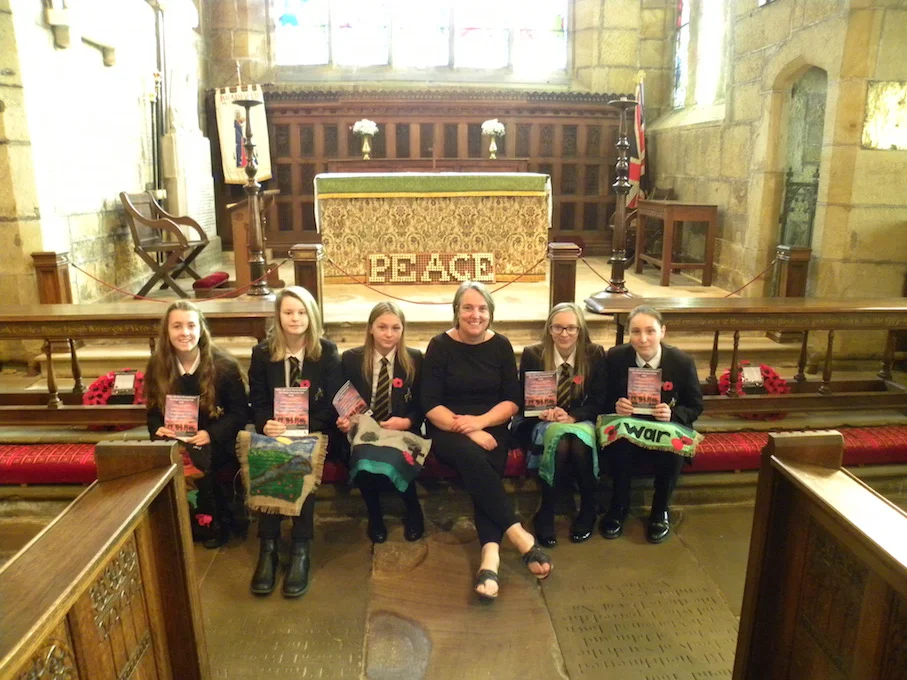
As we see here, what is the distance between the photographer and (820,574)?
1628 mm

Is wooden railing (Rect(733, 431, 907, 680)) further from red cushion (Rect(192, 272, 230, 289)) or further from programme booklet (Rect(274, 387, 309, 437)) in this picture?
red cushion (Rect(192, 272, 230, 289))

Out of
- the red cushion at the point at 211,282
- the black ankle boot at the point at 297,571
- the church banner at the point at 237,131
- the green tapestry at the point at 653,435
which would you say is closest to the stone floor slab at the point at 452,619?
the black ankle boot at the point at 297,571

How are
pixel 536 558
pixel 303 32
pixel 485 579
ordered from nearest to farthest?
pixel 485 579 → pixel 536 558 → pixel 303 32

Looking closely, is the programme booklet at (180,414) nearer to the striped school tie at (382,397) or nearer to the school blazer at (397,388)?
the school blazer at (397,388)

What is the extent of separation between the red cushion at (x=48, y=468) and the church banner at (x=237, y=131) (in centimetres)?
550

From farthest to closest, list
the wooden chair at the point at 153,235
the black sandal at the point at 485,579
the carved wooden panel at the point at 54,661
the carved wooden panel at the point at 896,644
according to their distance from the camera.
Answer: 1. the wooden chair at the point at 153,235
2. the black sandal at the point at 485,579
3. the carved wooden panel at the point at 896,644
4. the carved wooden panel at the point at 54,661

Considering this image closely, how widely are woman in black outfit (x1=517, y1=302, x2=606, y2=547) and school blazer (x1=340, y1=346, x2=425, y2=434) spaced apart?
480 millimetres

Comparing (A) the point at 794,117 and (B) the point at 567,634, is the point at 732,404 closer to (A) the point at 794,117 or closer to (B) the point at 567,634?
(B) the point at 567,634

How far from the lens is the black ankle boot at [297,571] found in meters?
2.62

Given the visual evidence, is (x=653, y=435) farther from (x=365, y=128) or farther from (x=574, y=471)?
(x=365, y=128)

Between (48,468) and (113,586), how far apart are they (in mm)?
2066

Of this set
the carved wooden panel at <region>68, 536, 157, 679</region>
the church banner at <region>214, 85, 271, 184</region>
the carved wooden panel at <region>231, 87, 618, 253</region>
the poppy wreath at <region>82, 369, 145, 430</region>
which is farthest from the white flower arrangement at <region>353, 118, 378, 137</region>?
the carved wooden panel at <region>68, 536, 157, 679</region>

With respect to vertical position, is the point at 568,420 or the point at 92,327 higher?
the point at 92,327

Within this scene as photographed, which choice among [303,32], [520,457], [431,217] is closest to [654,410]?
[520,457]
